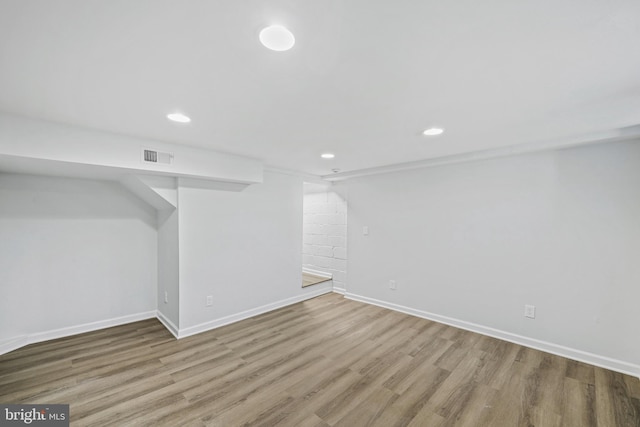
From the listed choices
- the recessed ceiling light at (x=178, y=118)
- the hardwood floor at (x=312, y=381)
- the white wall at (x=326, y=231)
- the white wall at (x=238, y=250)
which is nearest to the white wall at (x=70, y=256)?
the hardwood floor at (x=312, y=381)

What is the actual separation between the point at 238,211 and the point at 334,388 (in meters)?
2.41

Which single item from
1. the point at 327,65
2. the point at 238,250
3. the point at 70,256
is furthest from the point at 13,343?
the point at 327,65

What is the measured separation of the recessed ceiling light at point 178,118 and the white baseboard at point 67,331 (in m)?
2.87

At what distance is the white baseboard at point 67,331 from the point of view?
2.68 m

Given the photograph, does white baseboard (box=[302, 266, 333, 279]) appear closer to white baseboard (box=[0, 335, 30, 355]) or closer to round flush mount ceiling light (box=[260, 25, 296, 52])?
white baseboard (box=[0, 335, 30, 355])

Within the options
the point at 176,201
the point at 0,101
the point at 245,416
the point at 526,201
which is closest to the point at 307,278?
the point at 176,201

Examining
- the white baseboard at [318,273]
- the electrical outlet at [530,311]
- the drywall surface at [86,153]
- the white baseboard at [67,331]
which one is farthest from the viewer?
the white baseboard at [318,273]

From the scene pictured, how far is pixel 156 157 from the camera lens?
261 cm

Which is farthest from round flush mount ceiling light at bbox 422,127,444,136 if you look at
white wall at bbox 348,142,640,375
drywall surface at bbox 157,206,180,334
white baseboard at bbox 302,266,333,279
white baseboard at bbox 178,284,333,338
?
white baseboard at bbox 302,266,333,279

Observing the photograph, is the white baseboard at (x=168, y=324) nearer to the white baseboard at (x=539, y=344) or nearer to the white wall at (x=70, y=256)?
the white wall at (x=70, y=256)

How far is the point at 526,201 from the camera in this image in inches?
114

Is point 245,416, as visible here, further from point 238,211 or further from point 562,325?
point 562,325

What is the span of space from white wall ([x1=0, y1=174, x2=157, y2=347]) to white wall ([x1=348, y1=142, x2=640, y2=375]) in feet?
11.6

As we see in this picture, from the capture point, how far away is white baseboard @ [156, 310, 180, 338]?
303 centimetres
